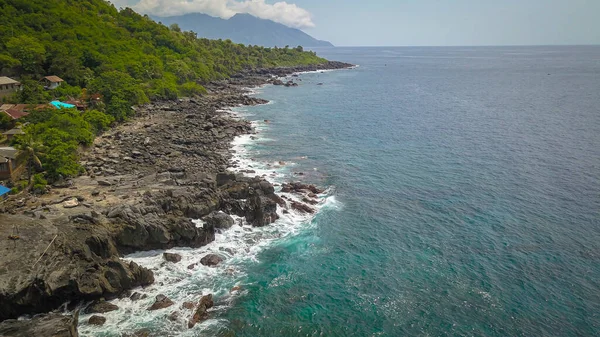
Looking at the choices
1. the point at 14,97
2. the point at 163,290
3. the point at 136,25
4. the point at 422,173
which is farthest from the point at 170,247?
the point at 136,25

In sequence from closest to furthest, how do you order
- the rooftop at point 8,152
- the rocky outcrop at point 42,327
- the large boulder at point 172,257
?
the rocky outcrop at point 42,327
the large boulder at point 172,257
the rooftop at point 8,152

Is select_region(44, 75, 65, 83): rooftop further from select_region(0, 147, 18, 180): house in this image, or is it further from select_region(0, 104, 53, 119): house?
select_region(0, 147, 18, 180): house

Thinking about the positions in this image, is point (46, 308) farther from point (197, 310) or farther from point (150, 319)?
point (197, 310)

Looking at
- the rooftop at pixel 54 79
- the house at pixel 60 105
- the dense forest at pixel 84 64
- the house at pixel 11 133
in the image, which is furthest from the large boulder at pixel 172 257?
the rooftop at pixel 54 79

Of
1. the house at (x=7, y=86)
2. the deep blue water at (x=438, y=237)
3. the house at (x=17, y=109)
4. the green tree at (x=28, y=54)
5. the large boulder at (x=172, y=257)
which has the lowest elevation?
the deep blue water at (x=438, y=237)

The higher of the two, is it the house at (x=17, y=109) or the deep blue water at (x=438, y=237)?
the house at (x=17, y=109)

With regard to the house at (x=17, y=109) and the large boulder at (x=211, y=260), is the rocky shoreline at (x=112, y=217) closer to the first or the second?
the large boulder at (x=211, y=260)
